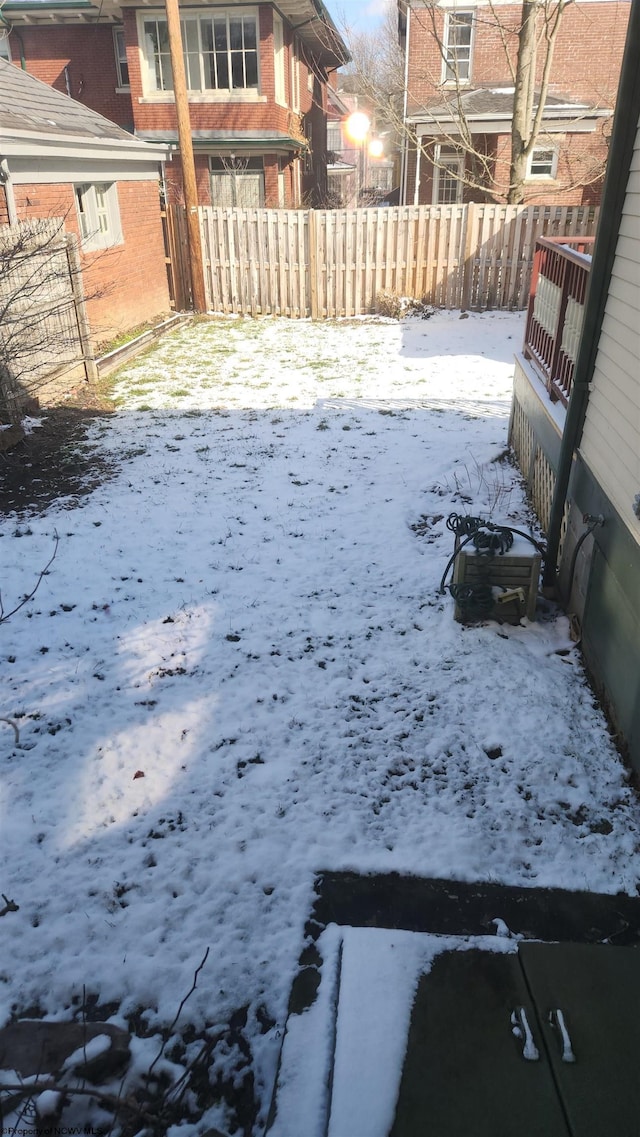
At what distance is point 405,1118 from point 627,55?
4.17m

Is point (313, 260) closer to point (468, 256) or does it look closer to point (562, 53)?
point (468, 256)

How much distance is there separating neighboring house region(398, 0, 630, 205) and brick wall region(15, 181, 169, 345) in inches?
374

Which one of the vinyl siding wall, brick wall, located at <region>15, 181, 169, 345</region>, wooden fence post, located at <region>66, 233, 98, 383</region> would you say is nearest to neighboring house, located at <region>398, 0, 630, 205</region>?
brick wall, located at <region>15, 181, 169, 345</region>

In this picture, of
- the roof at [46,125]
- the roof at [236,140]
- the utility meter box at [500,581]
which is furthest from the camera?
the roof at [236,140]

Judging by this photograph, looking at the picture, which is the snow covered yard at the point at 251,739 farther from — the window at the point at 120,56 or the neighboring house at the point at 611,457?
the window at the point at 120,56

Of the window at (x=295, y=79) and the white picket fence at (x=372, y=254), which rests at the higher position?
the window at (x=295, y=79)

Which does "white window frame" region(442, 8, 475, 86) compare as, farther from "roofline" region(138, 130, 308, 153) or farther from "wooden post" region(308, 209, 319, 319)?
"wooden post" region(308, 209, 319, 319)

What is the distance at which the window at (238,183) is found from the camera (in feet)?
63.3

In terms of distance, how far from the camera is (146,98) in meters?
18.5

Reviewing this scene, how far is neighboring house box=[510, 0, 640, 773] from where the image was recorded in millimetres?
3152

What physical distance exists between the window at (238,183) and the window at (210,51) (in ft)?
5.69

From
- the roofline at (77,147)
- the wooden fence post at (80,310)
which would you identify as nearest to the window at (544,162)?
the roofline at (77,147)

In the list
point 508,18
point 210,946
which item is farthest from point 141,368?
point 508,18

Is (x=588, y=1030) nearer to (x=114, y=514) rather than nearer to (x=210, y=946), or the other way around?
(x=210, y=946)
